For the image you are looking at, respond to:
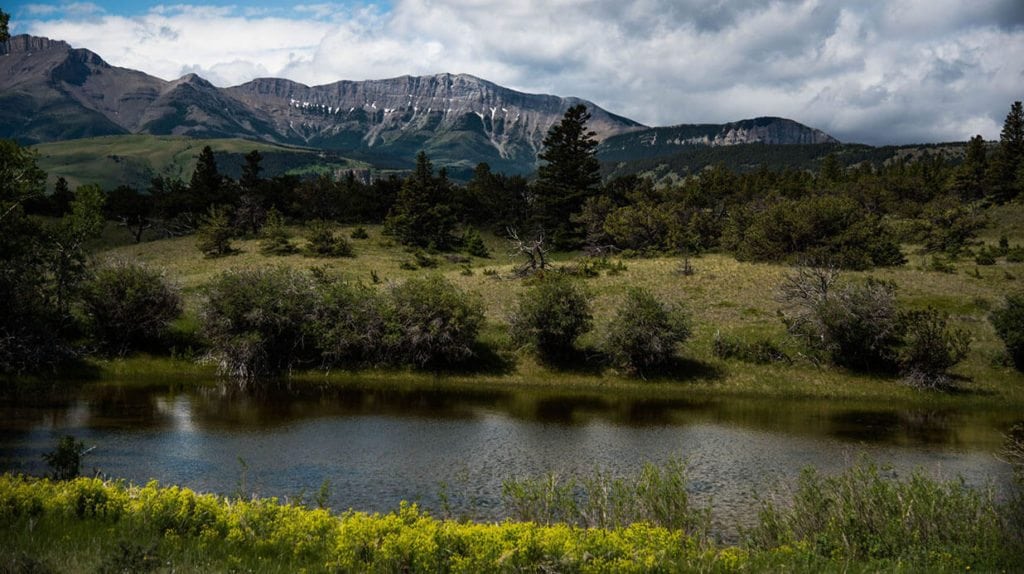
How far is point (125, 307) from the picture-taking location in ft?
154

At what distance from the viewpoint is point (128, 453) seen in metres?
26.3

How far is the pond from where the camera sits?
23.8 meters

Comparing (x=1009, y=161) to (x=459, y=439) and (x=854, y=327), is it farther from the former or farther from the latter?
(x=459, y=439)

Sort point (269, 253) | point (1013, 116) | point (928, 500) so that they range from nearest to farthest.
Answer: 1. point (928, 500)
2. point (269, 253)
3. point (1013, 116)

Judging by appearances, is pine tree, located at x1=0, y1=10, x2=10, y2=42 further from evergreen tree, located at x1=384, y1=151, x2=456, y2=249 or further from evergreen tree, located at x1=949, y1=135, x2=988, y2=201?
evergreen tree, located at x1=949, y1=135, x2=988, y2=201

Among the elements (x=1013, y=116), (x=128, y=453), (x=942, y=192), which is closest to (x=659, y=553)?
(x=128, y=453)

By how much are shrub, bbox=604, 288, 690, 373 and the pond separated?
14.3 feet

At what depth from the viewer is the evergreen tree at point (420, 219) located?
310 ft

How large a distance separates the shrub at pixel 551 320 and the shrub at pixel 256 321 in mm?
15096

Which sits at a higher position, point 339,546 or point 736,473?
point 339,546

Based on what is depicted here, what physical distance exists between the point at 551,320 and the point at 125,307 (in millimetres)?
29133

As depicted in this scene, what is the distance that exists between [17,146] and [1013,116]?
158291 mm

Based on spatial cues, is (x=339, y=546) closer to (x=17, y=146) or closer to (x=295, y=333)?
(x=17, y=146)

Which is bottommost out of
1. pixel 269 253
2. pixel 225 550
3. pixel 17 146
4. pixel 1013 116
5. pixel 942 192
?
pixel 225 550
